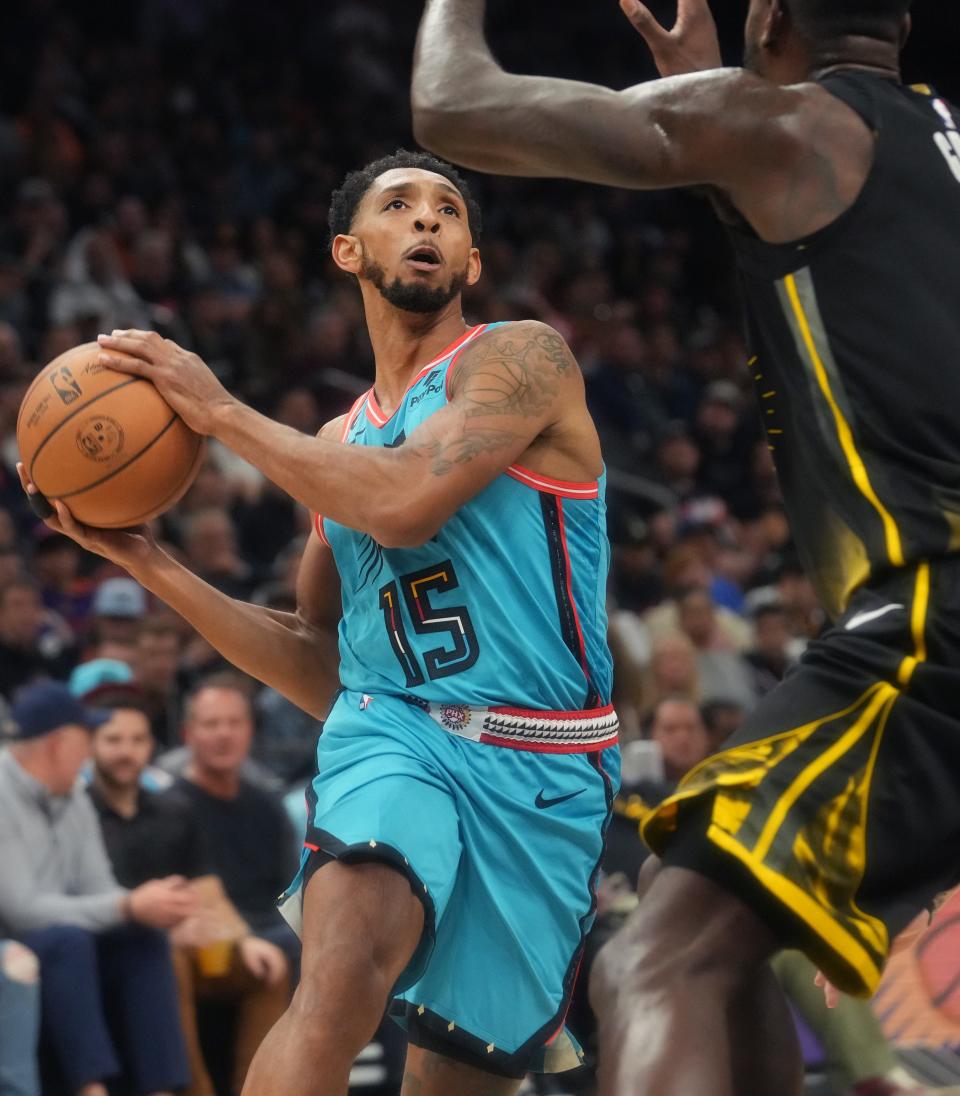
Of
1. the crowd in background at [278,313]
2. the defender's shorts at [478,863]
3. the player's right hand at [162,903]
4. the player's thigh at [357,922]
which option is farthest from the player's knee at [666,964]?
the crowd in background at [278,313]

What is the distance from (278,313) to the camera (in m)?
11.6

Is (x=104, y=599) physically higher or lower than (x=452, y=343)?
lower

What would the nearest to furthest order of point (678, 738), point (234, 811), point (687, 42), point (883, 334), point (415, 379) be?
point (883, 334) → point (687, 42) → point (415, 379) → point (234, 811) → point (678, 738)

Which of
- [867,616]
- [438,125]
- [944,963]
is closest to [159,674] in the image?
[944,963]

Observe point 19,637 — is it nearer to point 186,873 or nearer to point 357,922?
point 186,873

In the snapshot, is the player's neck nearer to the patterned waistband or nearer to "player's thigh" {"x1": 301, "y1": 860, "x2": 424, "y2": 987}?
the patterned waistband

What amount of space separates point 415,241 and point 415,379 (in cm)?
33

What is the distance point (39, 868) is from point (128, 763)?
0.55 meters

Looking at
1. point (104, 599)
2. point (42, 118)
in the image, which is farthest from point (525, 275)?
A: point (104, 599)

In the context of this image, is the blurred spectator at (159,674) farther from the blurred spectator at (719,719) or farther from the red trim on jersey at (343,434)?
the red trim on jersey at (343,434)

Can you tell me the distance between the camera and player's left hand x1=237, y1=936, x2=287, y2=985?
622cm

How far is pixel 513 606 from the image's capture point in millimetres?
3924

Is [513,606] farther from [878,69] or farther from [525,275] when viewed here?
[525,275]

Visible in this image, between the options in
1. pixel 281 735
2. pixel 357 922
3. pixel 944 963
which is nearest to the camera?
pixel 357 922
